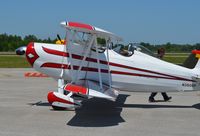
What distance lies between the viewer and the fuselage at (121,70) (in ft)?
36.2

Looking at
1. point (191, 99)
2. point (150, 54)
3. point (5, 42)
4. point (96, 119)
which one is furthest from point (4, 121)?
point (5, 42)

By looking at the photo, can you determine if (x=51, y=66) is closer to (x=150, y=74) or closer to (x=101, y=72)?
(x=101, y=72)

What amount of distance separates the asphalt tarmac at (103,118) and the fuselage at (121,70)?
2.49 ft

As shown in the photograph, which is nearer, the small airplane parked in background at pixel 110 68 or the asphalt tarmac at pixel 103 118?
the asphalt tarmac at pixel 103 118

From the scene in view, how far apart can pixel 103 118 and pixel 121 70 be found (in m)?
1.95

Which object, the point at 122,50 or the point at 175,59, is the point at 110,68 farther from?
the point at 175,59

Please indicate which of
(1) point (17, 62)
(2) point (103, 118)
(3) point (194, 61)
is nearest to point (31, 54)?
(2) point (103, 118)

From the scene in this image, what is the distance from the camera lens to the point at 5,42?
110m

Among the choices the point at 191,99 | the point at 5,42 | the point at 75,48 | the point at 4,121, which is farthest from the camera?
the point at 5,42

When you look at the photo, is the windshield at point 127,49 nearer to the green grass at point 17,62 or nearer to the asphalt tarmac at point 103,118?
the asphalt tarmac at point 103,118

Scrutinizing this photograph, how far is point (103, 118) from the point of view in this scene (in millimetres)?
9727

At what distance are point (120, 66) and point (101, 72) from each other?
0.60 meters

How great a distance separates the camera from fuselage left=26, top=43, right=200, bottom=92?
11023 millimetres

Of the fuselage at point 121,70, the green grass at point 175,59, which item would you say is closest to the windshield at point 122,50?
the fuselage at point 121,70
